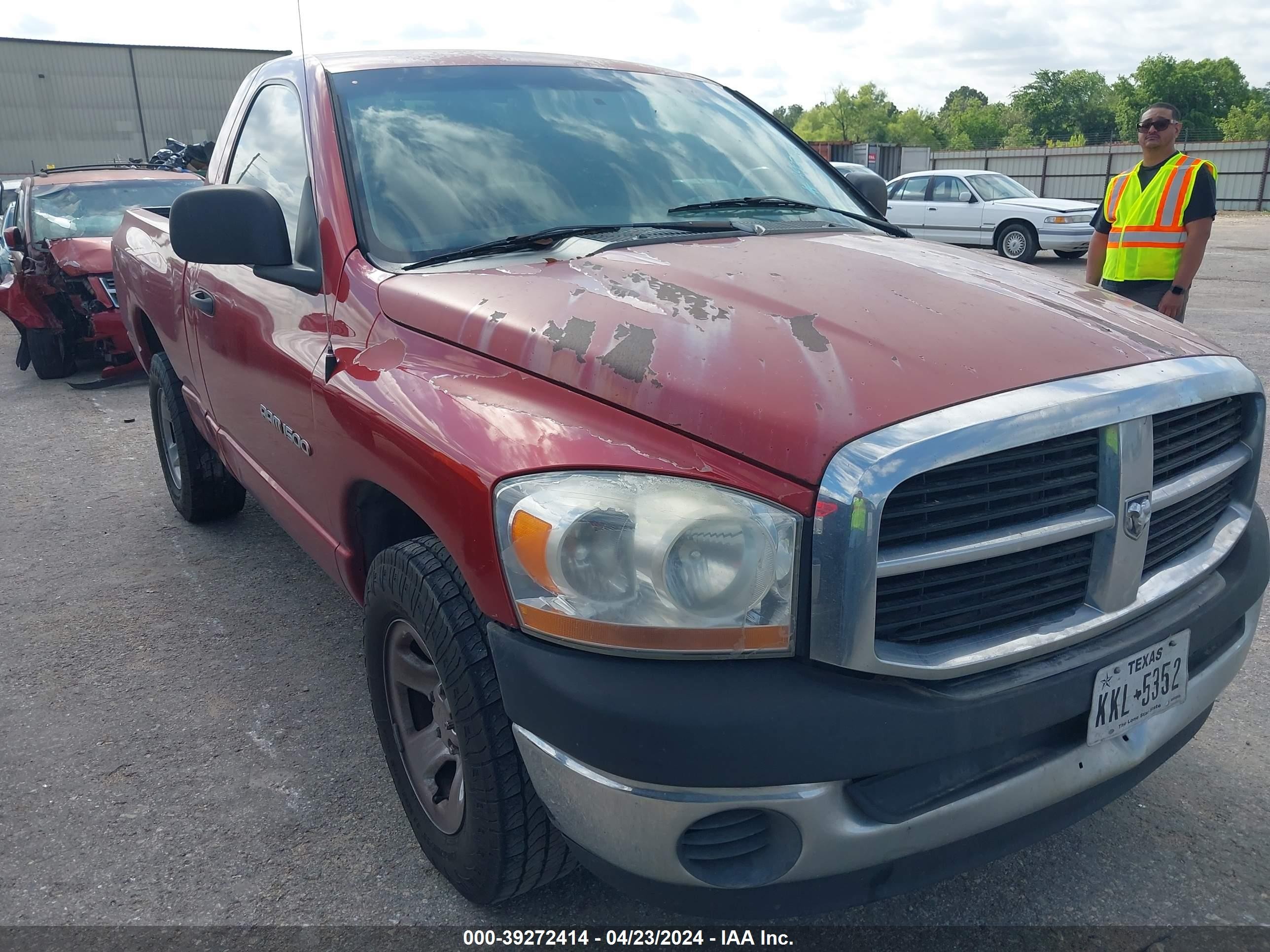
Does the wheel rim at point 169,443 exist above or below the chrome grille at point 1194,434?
below

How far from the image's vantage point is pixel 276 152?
315 centimetres

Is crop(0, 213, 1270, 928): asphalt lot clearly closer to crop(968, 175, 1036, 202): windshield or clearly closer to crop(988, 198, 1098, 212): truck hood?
crop(988, 198, 1098, 212): truck hood

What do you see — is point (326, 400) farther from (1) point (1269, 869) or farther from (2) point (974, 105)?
(2) point (974, 105)

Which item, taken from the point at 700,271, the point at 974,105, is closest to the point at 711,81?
the point at 700,271

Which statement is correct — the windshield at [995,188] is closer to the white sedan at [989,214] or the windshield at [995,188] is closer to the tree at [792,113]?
the white sedan at [989,214]

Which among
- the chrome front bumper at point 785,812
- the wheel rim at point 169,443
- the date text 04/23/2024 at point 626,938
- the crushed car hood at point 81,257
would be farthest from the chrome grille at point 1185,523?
the crushed car hood at point 81,257

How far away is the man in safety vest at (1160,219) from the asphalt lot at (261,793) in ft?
9.10

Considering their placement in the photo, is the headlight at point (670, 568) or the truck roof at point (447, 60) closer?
the headlight at point (670, 568)

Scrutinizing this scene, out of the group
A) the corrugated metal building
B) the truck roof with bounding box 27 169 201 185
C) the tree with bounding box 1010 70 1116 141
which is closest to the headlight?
the truck roof with bounding box 27 169 201 185

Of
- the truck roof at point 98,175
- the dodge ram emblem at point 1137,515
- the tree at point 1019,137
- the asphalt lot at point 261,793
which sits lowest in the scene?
the asphalt lot at point 261,793

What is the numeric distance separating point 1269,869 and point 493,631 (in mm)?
1900

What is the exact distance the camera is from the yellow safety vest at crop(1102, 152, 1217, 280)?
17.7 ft

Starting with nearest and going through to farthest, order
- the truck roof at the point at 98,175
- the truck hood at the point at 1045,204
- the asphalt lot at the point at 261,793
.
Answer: the asphalt lot at the point at 261,793, the truck roof at the point at 98,175, the truck hood at the point at 1045,204

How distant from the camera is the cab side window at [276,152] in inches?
113
